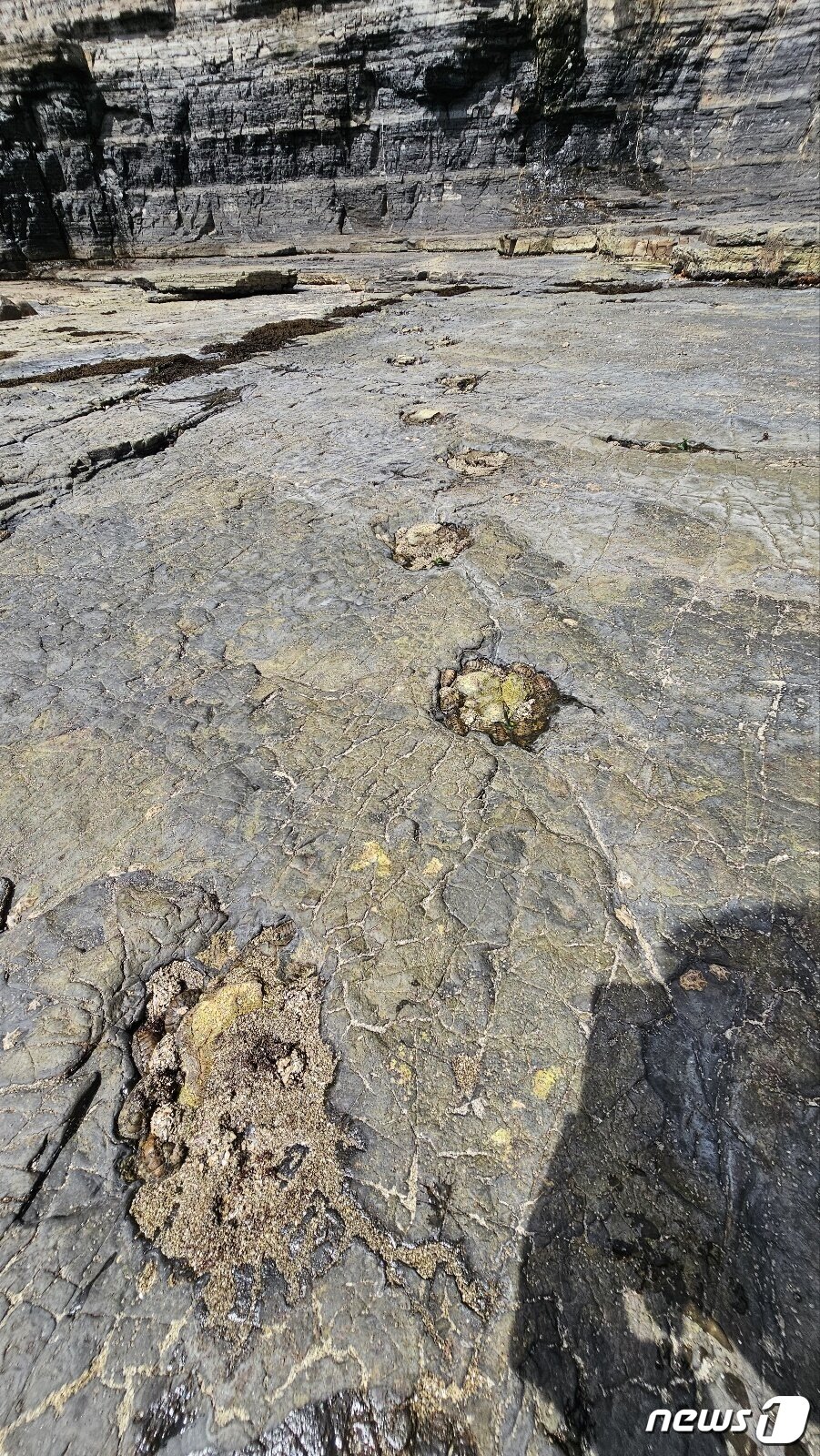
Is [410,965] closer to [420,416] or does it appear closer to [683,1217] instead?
[683,1217]

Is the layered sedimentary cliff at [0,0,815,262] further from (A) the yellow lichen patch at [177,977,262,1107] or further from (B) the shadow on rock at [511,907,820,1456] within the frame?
(A) the yellow lichen patch at [177,977,262,1107]

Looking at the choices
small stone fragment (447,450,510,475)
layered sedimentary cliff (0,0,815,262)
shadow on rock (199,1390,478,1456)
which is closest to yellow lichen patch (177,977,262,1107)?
shadow on rock (199,1390,478,1456)

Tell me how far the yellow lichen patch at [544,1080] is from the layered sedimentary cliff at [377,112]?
21.4 meters

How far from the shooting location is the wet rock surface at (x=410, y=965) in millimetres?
1133

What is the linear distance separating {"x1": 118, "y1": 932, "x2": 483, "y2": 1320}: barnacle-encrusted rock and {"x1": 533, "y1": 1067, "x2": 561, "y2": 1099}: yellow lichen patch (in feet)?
1.12

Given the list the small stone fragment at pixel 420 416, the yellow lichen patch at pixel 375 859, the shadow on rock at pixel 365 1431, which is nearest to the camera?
the shadow on rock at pixel 365 1431

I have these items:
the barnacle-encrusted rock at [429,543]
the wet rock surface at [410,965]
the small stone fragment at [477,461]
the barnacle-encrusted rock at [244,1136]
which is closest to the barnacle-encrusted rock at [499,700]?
the wet rock surface at [410,965]

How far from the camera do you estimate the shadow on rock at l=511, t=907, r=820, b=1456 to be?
109 centimetres

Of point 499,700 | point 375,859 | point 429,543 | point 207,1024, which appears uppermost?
point 429,543

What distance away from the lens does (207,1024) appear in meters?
1.60

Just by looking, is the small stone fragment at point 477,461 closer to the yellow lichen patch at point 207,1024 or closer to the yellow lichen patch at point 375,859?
the yellow lichen patch at point 375,859

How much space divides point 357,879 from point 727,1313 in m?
1.16

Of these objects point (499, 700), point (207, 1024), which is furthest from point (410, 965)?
point (499, 700)

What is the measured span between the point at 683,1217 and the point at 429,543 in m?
2.85
